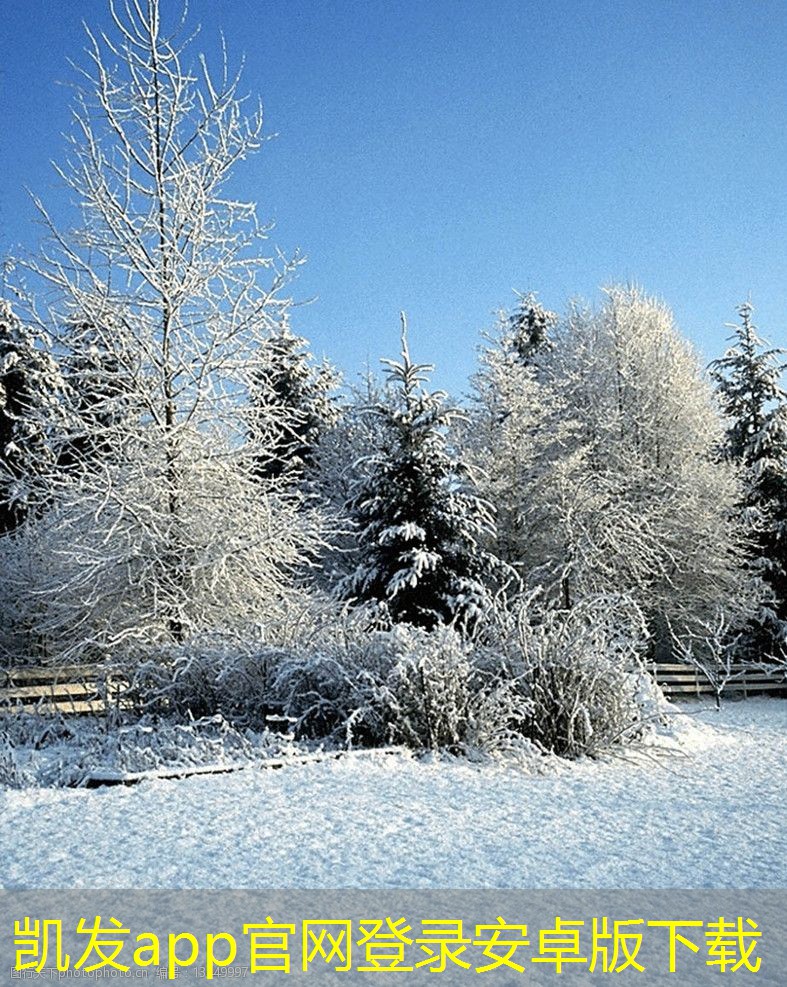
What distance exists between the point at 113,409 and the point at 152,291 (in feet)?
6.39

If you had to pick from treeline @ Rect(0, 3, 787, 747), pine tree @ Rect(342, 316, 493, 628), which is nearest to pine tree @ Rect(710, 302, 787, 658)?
treeline @ Rect(0, 3, 787, 747)

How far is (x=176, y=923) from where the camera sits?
3.56m

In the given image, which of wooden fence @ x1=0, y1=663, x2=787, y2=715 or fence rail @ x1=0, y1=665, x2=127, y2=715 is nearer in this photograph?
fence rail @ x1=0, y1=665, x2=127, y2=715

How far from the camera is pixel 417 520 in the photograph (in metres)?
16.7

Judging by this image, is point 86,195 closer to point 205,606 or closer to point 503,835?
point 205,606

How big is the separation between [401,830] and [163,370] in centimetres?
893

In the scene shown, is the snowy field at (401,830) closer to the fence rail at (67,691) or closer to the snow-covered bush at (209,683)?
the snow-covered bush at (209,683)

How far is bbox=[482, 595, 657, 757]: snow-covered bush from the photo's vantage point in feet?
26.5

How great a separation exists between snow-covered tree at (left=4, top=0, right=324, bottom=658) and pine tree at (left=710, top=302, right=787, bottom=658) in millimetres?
12454

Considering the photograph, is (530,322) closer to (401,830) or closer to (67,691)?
(67,691)

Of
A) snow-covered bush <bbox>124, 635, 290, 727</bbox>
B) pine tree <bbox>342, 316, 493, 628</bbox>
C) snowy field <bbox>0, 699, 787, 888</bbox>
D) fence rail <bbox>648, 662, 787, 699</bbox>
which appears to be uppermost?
A: pine tree <bbox>342, 316, 493, 628</bbox>

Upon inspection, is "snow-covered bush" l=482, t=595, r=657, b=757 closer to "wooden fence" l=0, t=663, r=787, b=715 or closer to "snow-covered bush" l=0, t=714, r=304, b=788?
"wooden fence" l=0, t=663, r=787, b=715

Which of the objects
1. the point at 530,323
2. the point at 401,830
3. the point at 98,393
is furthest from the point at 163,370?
the point at 530,323

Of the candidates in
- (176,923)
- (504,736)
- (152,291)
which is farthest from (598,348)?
(176,923)
